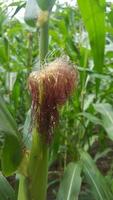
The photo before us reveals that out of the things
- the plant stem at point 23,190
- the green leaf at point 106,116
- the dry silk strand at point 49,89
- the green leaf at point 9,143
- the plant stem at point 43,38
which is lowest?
the green leaf at point 106,116

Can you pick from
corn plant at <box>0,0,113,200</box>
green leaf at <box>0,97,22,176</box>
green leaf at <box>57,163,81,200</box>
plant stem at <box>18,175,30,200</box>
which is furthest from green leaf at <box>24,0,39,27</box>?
green leaf at <box>57,163,81,200</box>

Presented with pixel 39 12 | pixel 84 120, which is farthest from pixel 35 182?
pixel 84 120

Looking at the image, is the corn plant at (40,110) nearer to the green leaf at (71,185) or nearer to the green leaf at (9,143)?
the green leaf at (9,143)

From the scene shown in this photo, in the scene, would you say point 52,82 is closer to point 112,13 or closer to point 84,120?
point 112,13

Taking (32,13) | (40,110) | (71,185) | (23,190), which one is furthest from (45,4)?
(71,185)

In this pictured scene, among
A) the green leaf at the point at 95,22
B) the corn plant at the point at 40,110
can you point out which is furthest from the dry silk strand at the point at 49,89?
the green leaf at the point at 95,22

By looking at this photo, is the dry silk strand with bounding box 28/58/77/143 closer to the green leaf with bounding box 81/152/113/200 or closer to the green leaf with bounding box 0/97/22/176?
the green leaf with bounding box 0/97/22/176

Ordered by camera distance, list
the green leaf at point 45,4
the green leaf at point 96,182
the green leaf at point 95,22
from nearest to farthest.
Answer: the green leaf at point 45,4 → the green leaf at point 95,22 → the green leaf at point 96,182
